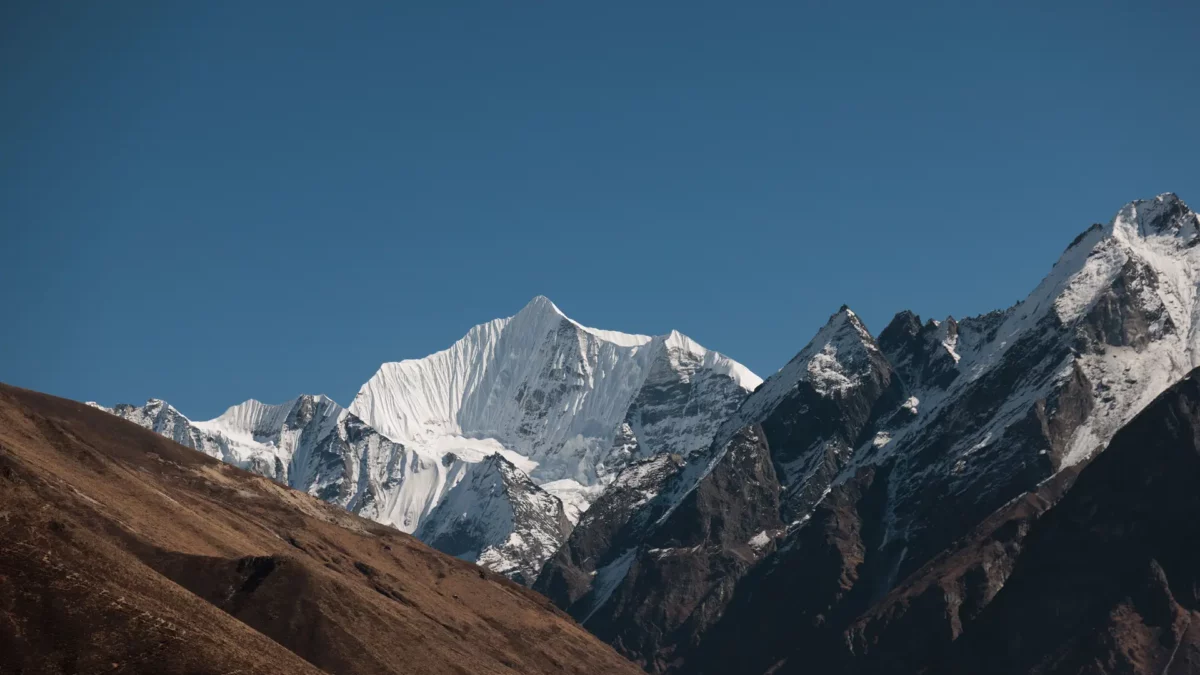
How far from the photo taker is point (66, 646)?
196125 mm

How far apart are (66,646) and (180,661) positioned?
12.8 m

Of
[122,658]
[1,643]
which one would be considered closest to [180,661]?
[122,658]

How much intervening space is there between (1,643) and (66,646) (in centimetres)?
705

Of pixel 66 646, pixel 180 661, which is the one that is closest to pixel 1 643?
pixel 66 646

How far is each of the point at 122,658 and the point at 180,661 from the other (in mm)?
6682

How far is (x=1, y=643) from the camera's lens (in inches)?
7603

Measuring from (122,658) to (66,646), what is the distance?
6.38 metres

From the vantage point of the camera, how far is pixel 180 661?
19988cm

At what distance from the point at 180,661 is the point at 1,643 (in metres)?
19.8

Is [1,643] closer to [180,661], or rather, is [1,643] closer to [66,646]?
[66,646]

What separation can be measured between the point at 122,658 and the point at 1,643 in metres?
13.2

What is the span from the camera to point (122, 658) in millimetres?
196750

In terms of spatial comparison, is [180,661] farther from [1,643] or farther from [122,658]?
[1,643]
